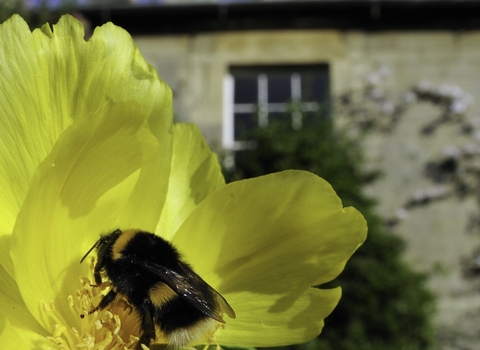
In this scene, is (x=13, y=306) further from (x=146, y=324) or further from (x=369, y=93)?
(x=369, y=93)

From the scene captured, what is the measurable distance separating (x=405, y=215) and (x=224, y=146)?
6.71 ft

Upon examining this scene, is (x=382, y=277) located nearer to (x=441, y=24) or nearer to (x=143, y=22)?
(x=441, y=24)

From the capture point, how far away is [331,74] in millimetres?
5578

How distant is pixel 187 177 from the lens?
92 centimetres

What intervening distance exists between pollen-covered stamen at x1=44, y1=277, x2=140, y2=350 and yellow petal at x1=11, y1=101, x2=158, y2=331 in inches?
0.6

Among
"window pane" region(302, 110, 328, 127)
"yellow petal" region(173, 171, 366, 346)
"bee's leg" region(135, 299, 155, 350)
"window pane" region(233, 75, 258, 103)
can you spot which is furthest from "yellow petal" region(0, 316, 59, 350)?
"window pane" region(233, 75, 258, 103)

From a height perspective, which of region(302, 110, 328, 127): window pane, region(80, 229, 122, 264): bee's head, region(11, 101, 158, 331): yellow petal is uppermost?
region(11, 101, 158, 331): yellow petal

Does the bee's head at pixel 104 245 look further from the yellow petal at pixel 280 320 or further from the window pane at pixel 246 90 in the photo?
the window pane at pixel 246 90

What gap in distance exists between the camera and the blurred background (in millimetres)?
5168

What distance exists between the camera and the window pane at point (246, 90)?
585 centimetres

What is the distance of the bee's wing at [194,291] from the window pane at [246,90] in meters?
5.16

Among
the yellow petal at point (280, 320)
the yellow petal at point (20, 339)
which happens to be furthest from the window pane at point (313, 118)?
the yellow petal at point (20, 339)

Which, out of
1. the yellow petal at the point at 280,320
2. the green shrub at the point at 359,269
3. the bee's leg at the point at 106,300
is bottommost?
the green shrub at the point at 359,269

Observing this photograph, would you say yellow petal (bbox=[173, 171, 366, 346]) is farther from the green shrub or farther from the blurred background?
the blurred background
